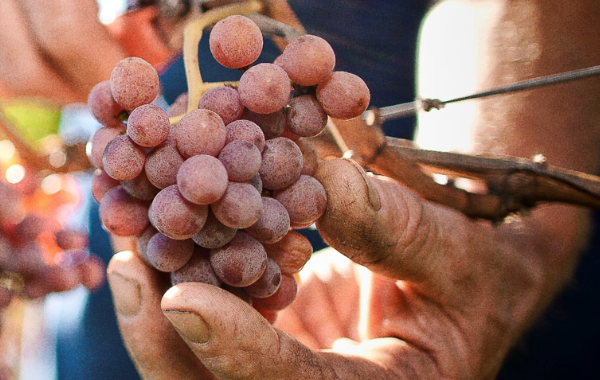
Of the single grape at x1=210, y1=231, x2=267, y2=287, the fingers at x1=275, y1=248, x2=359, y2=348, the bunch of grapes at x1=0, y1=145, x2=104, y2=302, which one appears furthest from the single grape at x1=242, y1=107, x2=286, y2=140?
the bunch of grapes at x1=0, y1=145, x2=104, y2=302

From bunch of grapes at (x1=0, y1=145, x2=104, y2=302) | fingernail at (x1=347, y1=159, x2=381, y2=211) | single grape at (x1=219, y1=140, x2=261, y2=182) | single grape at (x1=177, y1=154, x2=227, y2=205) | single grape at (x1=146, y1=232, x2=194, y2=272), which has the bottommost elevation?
bunch of grapes at (x1=0, y1=145, x2=104, y2=302)

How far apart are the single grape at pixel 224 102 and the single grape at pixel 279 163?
4 centimetres

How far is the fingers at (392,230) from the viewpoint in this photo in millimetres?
450

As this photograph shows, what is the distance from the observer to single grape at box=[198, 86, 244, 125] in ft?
1.35

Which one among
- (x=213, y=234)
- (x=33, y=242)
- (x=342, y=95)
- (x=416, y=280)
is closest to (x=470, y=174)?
(x=416, y=280)

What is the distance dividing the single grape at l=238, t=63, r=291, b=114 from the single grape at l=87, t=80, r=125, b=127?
0.13 m

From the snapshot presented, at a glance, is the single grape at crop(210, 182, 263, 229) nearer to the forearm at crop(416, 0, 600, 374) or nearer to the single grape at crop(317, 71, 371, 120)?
the single grape at crop(317, 71, 371, 120)

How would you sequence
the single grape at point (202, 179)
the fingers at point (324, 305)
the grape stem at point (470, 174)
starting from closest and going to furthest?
the single grape at point (202, 179), the grape stem at point (470, 174), the fingers at point (324, 305)

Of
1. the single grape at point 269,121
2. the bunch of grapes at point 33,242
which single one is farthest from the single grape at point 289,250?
the bunch of grapes at point 33,242

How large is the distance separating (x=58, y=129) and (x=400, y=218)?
115 centimetres

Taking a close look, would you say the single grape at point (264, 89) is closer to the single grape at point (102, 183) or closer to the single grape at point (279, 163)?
the single grape at point (279, 163)

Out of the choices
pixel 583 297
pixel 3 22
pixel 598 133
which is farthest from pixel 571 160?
pixel 3 22

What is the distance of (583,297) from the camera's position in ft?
4.08

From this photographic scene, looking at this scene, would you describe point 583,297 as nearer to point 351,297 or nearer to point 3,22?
point 351,297
